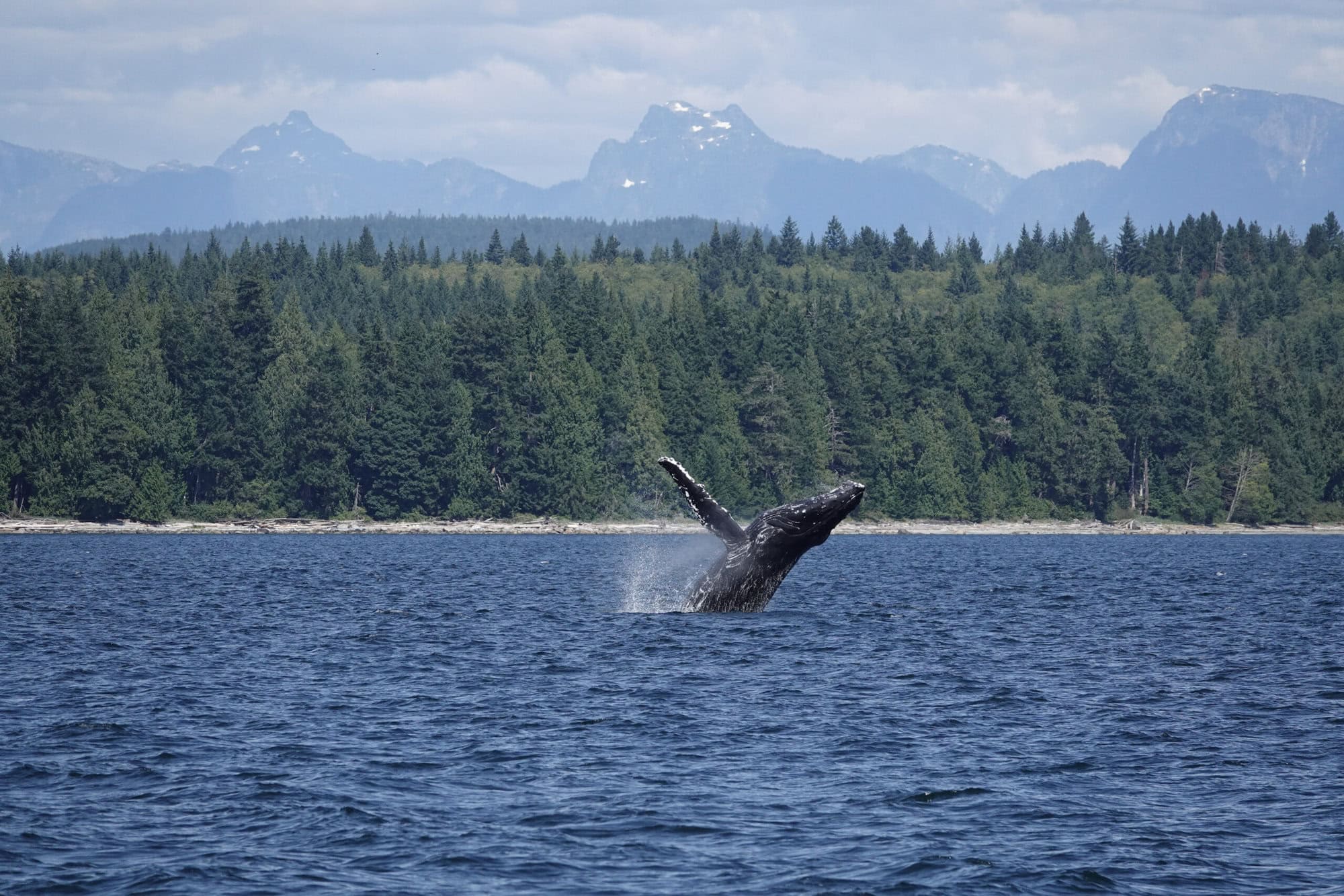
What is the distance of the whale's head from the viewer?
34125 millimetres

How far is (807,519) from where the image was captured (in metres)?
35.3

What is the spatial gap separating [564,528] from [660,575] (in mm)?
84349

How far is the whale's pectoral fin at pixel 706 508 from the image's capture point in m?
33.1

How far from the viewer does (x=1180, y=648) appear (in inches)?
1735

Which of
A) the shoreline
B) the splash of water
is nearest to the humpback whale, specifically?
the splash of water

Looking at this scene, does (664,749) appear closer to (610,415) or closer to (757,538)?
(757,538)

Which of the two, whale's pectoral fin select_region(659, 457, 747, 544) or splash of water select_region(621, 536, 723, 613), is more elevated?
whale's pectoral fin select_region(659, 457, 747, 544)

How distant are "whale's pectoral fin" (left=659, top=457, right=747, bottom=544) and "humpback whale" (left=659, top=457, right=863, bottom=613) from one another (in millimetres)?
16

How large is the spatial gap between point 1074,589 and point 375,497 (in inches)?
3866

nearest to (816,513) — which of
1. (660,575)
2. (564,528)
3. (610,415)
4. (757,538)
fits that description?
(757,538)

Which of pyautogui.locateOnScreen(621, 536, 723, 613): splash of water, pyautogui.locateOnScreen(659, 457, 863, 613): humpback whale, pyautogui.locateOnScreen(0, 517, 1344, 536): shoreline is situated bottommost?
pyautogui.locateOnScreen(0, 517, 1344, 536): shoreline

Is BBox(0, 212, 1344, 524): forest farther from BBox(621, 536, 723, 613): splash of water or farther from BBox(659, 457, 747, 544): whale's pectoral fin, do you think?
BBox(659, 457, 747, 544): whale's pectoral fin

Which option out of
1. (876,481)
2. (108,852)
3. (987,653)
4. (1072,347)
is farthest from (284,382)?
(108,852)

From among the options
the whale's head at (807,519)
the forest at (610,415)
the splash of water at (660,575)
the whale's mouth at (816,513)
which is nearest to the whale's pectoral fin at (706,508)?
the whale's head at (807,519)
